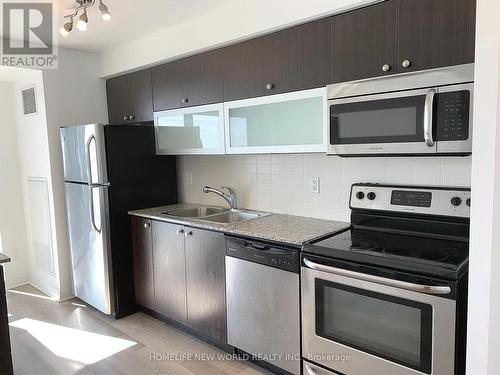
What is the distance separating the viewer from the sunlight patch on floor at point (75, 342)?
8.59 feet

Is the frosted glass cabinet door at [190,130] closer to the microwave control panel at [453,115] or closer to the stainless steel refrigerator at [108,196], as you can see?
the stainless steel refrigerator at [108,196]

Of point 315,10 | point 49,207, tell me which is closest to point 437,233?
point 315,10

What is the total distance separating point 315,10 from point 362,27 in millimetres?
299

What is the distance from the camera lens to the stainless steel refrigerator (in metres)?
3.04

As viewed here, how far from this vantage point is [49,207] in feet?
11.7

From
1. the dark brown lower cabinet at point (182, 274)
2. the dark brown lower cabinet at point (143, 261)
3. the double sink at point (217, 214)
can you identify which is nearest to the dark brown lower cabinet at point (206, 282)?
the dark brown lower cabinet at point (182, 274)

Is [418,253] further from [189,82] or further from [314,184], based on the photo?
[189,82]

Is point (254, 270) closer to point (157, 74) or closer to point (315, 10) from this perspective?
point (315, 10)

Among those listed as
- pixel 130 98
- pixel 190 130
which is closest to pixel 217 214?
pixel 190 130

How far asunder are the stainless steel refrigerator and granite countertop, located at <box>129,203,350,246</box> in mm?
484

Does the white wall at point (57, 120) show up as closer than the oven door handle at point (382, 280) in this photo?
No

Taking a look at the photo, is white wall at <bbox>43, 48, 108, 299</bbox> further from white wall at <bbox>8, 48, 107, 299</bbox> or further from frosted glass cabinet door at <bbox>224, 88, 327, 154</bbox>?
frosted glass cabinet door at <bbox>224, 88, 327, 154</bbox>

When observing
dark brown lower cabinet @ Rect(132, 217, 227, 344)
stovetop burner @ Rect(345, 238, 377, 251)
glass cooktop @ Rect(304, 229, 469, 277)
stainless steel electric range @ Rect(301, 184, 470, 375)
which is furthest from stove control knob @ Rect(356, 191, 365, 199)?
dark brown lower cabinet @ Rect(132, 217, 227, 344)

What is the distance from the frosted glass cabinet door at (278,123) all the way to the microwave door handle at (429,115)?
579 millimetres
